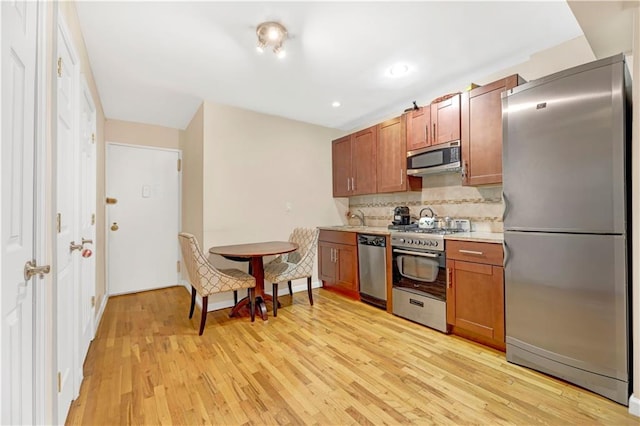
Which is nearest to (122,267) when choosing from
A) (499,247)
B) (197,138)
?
(197,138)

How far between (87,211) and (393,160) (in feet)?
10.3

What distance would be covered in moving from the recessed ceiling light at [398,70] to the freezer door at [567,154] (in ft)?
3.06

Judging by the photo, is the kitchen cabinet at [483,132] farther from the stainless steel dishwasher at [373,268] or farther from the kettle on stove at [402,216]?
the stainless steel dishwasher at [373,268]

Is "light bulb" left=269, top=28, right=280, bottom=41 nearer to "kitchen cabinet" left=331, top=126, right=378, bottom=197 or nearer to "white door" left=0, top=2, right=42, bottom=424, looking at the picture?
"white door" left=0, top=2, right=42, bottom=424

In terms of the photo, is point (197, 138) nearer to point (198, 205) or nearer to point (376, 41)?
point (198, 205)

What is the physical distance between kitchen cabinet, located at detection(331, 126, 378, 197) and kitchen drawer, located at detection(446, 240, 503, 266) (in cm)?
144

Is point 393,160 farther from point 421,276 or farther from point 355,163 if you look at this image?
point 421,276

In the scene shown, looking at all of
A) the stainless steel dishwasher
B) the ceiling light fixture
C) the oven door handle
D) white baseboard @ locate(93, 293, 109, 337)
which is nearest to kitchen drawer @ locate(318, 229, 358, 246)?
the stainless steel dishwasher

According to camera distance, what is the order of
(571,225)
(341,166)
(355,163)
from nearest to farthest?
(571,225)
(355,163)
(341,166)

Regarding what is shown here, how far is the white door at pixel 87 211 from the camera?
2107 mm

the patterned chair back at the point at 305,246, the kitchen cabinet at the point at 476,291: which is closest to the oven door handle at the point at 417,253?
the kitchen cabinet at the point at 476,291

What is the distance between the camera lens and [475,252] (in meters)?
2.32

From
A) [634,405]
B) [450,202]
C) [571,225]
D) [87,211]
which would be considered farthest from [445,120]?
[87,211]

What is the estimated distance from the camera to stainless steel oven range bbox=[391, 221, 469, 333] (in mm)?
2598
